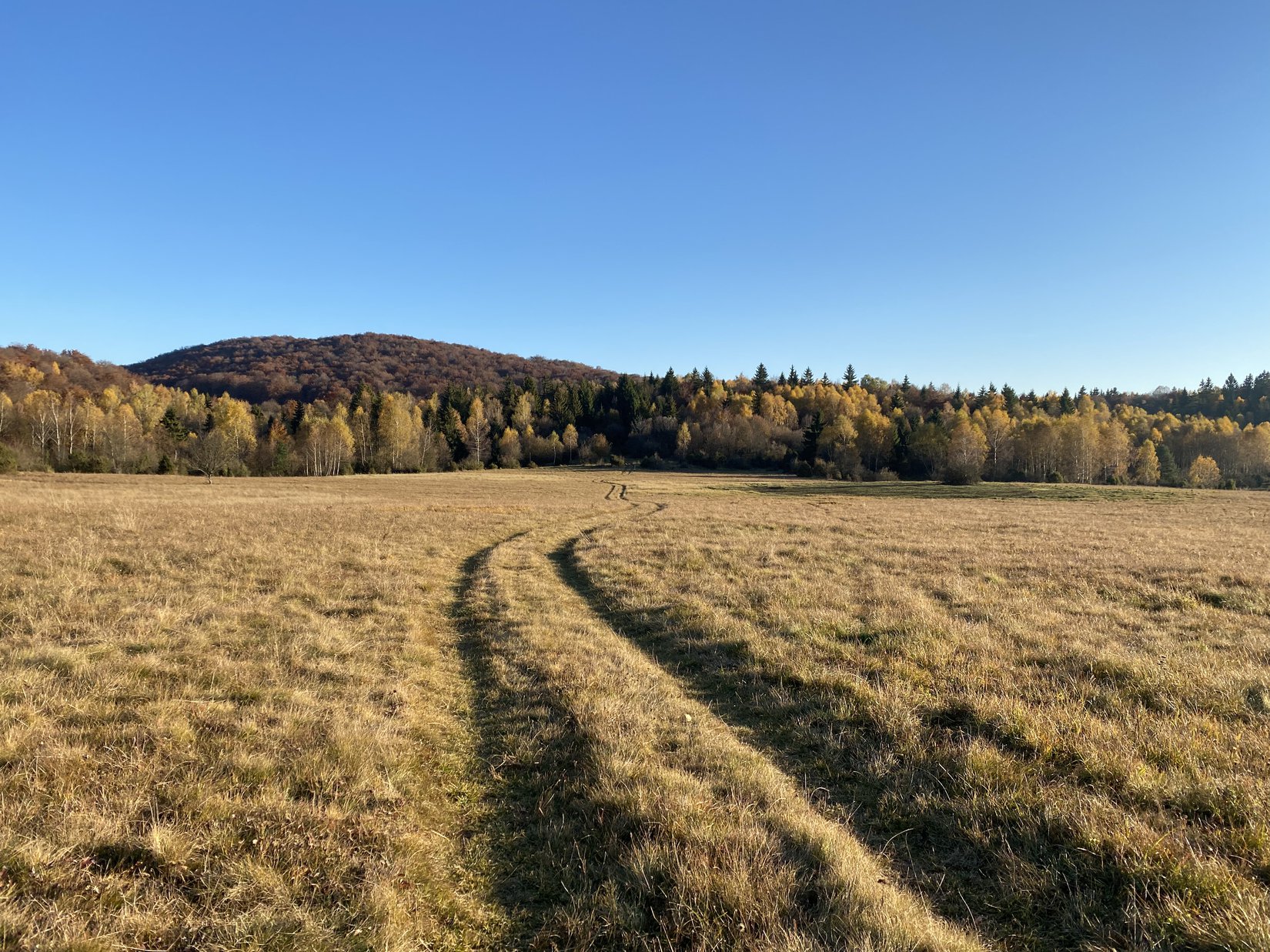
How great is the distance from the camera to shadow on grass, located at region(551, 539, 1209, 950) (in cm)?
451

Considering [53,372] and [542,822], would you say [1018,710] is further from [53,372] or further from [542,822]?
[53,372]

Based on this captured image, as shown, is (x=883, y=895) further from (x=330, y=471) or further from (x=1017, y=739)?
(x=330, y=471)

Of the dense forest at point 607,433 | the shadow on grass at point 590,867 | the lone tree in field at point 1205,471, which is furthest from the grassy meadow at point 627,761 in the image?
the lone tree in field at point 1205,471

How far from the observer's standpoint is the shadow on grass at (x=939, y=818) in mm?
4508

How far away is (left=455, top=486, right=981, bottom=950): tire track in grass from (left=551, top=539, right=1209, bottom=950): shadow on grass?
39 centimetres

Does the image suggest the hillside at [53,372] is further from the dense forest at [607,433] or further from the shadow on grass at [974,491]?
the shadow on grass at [974,491]

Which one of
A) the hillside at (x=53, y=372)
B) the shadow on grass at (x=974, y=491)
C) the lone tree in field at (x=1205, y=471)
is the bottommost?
the shadow on grass at (x=974, y=491)

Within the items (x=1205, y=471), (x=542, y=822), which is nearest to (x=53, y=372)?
(x=542, y=822)

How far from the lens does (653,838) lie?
5152 mm

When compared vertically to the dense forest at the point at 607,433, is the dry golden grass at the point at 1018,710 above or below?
below

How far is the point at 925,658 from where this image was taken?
9.78m

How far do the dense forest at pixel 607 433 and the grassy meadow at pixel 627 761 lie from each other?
70.9 meters

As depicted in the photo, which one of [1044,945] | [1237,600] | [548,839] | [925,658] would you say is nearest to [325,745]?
[548,839]

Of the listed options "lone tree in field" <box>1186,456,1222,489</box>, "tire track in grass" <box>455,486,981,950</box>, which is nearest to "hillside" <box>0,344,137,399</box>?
"tire track in grass" <box>455,486,981,950</box>
